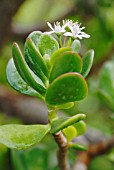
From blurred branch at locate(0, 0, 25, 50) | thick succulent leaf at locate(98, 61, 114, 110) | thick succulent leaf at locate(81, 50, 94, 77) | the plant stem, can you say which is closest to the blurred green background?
blurred branch at locate(0, 0, 25, 50)

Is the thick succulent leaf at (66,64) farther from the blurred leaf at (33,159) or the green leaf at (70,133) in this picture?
the blurred leaf at (33,159)

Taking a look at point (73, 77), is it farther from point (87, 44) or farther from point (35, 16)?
point (35, 16)

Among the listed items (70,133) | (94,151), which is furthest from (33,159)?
(70,133)

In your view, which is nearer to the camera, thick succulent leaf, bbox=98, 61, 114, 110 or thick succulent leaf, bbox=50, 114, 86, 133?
thick succulent leaf, bbox=50, 114, 86, 133

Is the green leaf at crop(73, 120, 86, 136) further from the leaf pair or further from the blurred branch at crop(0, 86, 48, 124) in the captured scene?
the blurred branch at crop(0, 86, 48, 124)

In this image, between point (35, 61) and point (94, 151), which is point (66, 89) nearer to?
point (35, 61)

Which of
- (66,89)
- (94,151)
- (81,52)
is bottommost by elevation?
(94,151)

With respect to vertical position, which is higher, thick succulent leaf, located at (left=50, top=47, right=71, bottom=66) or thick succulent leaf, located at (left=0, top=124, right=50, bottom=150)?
thick succulent leaf, located at (left=50, top=47, right=71, bottom=66)
